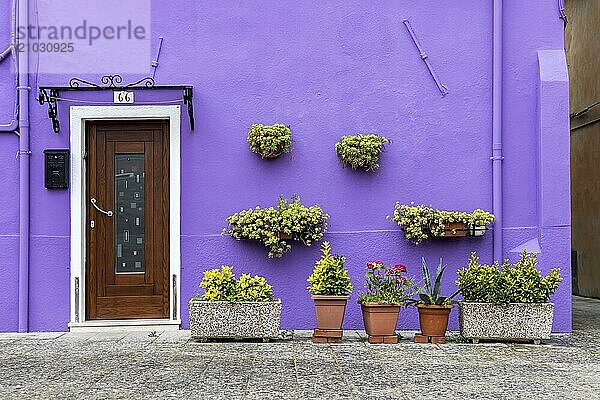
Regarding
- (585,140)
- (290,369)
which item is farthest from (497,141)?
(585,140)

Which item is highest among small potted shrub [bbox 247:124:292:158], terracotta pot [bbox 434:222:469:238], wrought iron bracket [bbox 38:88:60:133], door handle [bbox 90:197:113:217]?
wrought iron bracket [bbox 38:88:60:133]

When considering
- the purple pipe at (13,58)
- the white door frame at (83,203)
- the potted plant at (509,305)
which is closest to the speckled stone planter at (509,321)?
the potted plant at (509,305)

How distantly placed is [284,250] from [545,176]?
244 cm

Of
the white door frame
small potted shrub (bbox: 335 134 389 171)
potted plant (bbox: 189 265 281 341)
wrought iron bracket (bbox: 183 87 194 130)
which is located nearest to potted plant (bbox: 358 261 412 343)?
potted plant (bbox: 189 265 281 341)

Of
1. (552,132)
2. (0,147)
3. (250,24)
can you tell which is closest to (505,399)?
(552,132)

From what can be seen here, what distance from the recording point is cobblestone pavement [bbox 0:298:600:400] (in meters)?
5.45

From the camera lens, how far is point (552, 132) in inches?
323

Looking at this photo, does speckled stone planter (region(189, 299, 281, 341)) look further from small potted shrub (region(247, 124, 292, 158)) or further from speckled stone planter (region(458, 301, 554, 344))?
speckled stone planter (region(458, 301, 554, 344))

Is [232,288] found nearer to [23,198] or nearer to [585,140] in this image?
[23,198]

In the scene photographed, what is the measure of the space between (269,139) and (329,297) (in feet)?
5.16

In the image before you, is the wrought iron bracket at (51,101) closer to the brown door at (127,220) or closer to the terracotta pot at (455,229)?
the brown door at (127,220)

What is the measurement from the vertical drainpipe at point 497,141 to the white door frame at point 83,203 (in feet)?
9.44

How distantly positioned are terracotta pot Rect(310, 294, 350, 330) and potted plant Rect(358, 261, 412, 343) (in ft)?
0.68

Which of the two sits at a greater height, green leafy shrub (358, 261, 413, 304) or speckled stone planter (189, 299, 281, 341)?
green leafy shrub (358, 261, 413, 304)
